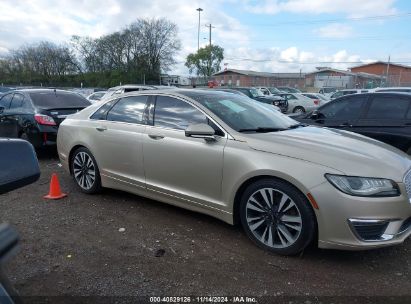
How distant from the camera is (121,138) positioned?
15.9 feet

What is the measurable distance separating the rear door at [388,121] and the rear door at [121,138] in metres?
4.04

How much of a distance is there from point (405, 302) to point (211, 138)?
223cm

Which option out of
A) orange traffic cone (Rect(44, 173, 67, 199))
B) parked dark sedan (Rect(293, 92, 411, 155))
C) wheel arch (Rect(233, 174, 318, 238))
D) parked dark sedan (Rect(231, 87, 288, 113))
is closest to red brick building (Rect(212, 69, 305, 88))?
parked dark sedan (Rect(231, 87, 288, 113))

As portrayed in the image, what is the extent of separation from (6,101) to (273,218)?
7.72 meters

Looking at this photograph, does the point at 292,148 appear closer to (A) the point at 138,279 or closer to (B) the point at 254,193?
(B) the point at 254,193

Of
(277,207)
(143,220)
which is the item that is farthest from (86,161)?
(277,207)

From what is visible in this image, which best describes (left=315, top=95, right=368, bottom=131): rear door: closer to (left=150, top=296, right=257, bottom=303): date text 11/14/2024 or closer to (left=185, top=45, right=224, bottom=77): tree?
(left=150, top=296, right=257, bottom=303): date text 11/14/2024

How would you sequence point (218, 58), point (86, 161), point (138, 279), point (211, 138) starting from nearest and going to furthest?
1. point (138, 279)
2. point (211, 138)
3. point (86, 161)
4. point (218, 58)

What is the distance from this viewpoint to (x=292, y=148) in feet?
11.7

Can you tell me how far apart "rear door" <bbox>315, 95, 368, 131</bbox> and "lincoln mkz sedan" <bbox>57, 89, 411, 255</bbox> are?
2.45m

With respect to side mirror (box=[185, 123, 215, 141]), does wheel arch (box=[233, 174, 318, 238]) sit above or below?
below

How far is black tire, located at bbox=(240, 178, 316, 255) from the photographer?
338 centimetres

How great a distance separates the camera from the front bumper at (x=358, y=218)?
10.5ft

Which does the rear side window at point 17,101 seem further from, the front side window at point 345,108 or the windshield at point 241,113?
the front side window at point 345,108
